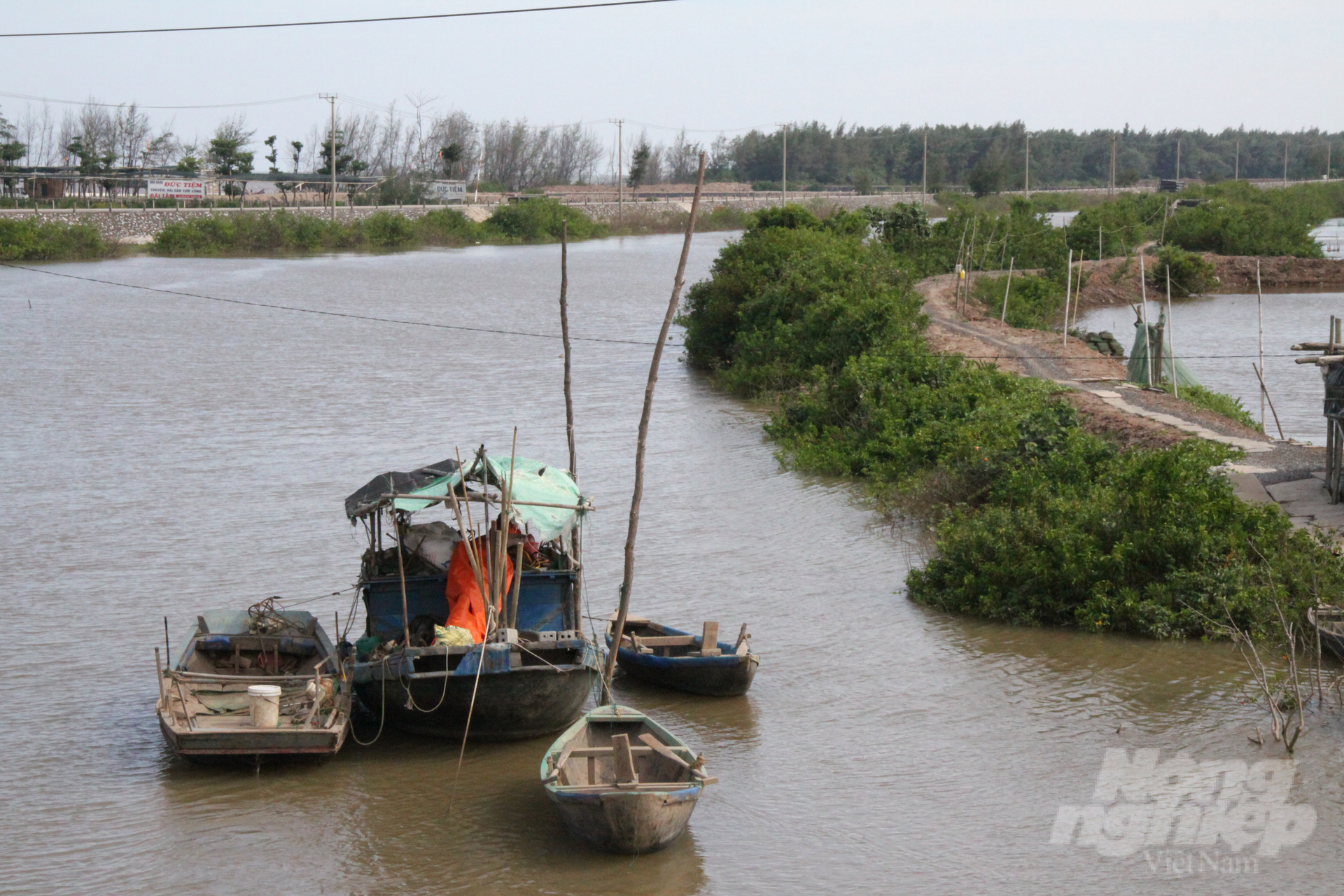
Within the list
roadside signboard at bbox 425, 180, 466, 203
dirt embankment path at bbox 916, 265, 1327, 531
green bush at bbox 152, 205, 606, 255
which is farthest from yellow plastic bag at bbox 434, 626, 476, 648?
roadside signboard at bbox 425, 180, 466, 203

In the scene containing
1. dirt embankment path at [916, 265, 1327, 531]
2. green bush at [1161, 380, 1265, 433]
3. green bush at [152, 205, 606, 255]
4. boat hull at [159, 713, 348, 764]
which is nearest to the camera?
boat hull at [159, 713, 348, 764]

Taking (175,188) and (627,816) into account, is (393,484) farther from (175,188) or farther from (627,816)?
(175,188)

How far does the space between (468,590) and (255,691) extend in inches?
69.8

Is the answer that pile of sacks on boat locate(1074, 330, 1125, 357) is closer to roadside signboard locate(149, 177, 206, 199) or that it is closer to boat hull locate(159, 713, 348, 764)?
→ boat hull locate(159, 713, 348, 764)

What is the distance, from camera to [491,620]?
32.1 ft

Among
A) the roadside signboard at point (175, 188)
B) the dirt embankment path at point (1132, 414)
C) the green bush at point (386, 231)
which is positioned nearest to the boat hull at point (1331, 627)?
the dirt embankment path at point (1132, 414)

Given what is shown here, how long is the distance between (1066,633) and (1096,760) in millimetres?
2687

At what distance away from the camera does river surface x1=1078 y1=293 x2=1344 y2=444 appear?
23.9m

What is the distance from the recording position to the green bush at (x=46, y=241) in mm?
52688

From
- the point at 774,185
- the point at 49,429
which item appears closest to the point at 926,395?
the point at 49,429

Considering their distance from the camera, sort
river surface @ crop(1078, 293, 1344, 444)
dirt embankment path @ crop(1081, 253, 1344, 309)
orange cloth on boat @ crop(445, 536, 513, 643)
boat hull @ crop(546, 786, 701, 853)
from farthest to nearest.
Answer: dirt embankment path @ crop(1081, 253, 1344, 309) < river surface @ crop(1078, 293, 1344, 444) < orange cloth on boat @ crop(445, 536, 513, 643) < boat hull @ crop(546, 786, 701, 853)

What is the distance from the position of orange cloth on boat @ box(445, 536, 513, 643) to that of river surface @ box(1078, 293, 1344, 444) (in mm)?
12536

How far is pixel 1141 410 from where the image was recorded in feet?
59.7

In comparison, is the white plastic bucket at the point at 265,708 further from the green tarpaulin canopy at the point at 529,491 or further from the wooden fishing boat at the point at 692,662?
the wooden fishing boat at the point at 692,662
